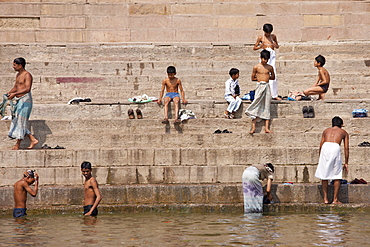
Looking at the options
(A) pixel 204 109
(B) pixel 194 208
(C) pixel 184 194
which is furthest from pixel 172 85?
(B) pixel 194 208

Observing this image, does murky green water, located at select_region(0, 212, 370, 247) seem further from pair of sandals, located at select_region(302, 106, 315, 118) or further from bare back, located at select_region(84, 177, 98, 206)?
pair of sandals, located at select_region(302, 106, 315, 118)

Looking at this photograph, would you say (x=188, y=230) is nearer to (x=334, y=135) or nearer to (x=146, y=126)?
(x=334, y=135)

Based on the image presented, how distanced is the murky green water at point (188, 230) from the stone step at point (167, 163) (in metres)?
1.04

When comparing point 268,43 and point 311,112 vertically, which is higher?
point 268,43

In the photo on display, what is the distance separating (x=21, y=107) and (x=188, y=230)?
14.1 ft

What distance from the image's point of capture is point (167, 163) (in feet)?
36.4

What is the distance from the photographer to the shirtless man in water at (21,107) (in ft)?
37.3

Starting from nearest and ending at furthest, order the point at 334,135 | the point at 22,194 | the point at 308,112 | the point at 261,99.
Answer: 1. the point at 22,194
2. the point at 334,135
3. the point at 261,99
4. the point at 308,112

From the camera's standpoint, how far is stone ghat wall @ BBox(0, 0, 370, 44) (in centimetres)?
1688

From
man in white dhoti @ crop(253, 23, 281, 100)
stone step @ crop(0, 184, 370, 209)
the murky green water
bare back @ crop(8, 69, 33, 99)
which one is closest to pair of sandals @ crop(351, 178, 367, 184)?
stone step @ crop(0, 184, 370, 209)

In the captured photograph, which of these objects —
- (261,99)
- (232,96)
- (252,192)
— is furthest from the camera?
(232,96)

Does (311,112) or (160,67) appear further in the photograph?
(160,67)

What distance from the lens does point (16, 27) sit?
1691 centimetres

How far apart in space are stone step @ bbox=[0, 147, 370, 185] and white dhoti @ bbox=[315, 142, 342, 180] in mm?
617
